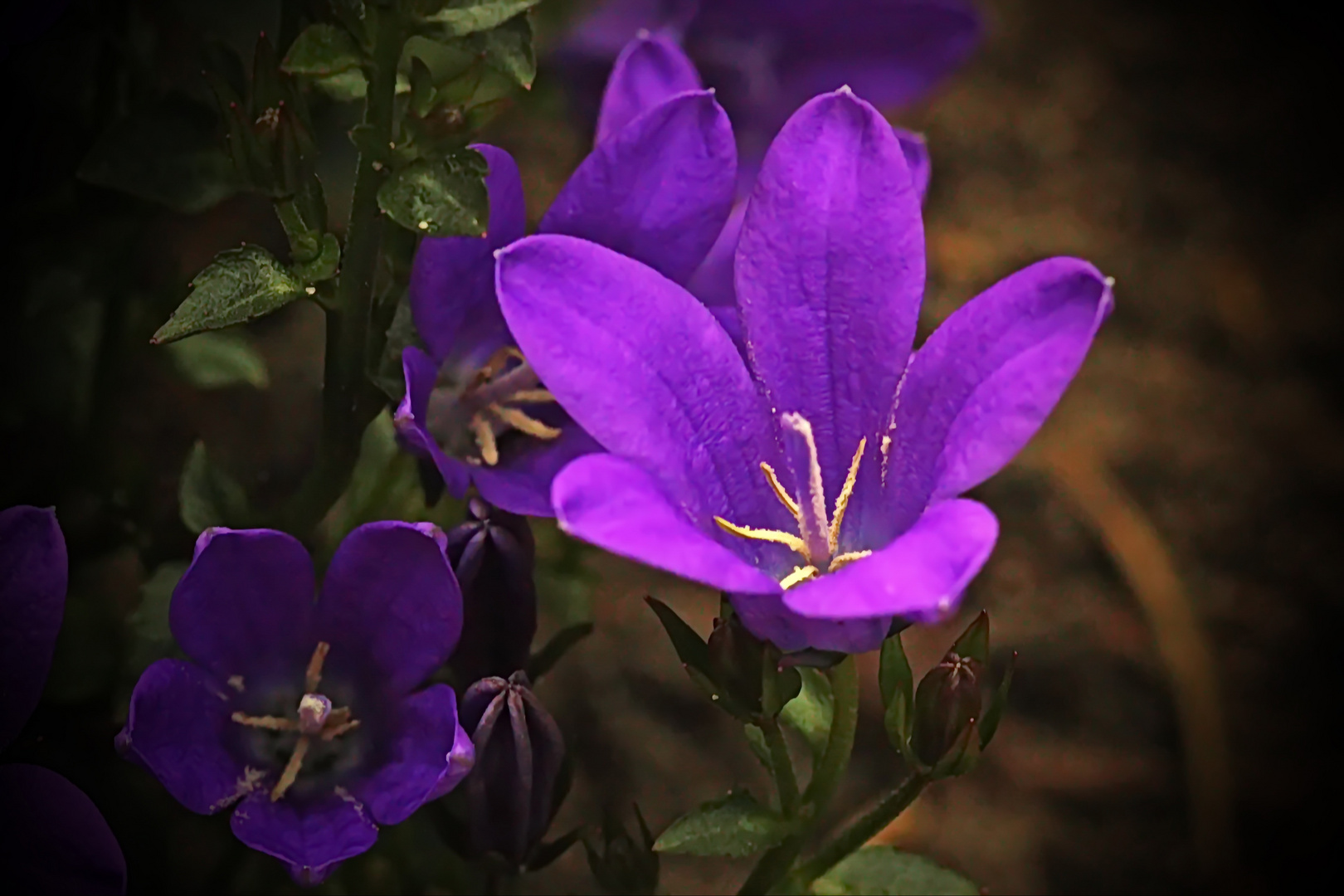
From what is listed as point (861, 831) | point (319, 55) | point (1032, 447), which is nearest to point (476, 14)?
point (319, 55)

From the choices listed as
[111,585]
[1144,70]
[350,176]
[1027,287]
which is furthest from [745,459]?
[1144,70]

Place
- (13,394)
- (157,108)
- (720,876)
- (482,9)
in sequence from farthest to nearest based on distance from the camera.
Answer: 1. (720,876)
2. (13,394)
3. (157,108)
4. (482,9)

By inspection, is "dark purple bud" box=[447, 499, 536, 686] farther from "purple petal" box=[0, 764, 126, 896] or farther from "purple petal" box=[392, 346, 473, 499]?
"purple petal" box=[0, 764, 126, 896]

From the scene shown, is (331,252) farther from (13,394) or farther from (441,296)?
(13,394)

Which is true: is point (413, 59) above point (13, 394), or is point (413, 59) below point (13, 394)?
above

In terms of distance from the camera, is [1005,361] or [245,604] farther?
[245,604]

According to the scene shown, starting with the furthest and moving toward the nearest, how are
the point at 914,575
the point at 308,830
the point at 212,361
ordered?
the point at 212,361 → the point at 308,830 → the point at 914,575

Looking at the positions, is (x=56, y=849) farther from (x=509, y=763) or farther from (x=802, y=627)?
(x=802, y=627)

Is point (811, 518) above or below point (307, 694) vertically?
above
